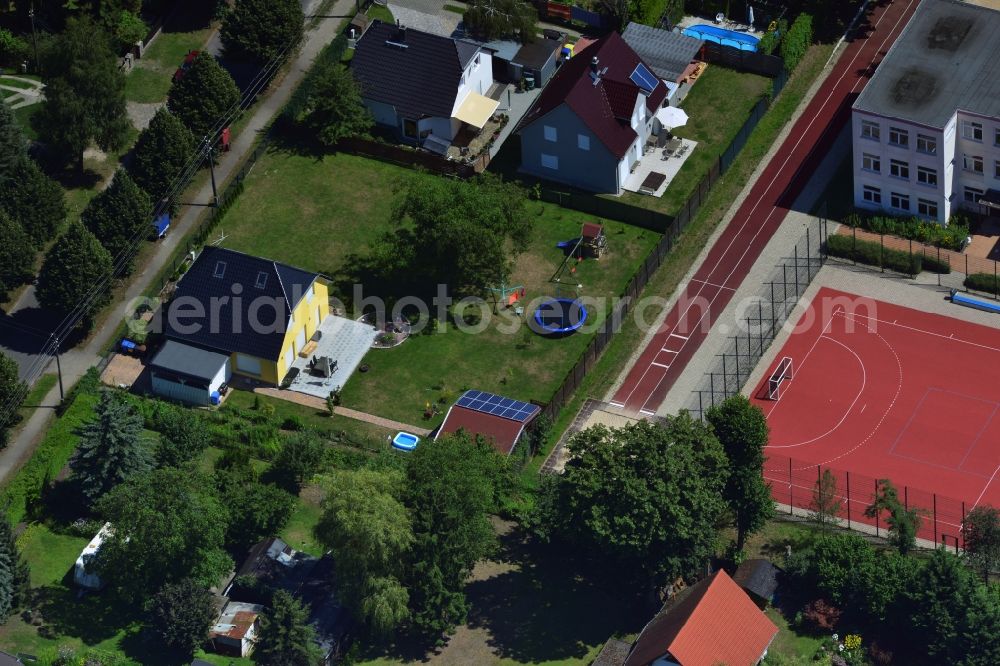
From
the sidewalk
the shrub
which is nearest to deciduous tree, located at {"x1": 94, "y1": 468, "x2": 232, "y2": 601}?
the sidewalk

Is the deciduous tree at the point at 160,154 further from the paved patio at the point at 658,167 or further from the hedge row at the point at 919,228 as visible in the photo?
the hedge row at the point at 919,228

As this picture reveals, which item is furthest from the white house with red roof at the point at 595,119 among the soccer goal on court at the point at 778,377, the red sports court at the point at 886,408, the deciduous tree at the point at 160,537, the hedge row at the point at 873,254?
the deciduous tree at the point at 160,537

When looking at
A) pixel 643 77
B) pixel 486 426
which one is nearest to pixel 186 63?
pixel 643 77

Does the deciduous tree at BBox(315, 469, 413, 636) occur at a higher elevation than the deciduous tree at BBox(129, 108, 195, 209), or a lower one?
lower

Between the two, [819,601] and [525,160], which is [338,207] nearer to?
[525,160]

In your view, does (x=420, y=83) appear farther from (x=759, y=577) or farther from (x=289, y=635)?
(x=289, y=635)

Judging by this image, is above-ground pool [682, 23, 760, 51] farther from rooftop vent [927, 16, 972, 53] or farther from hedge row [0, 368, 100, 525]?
hedge row [0, 368, 100, 525]
